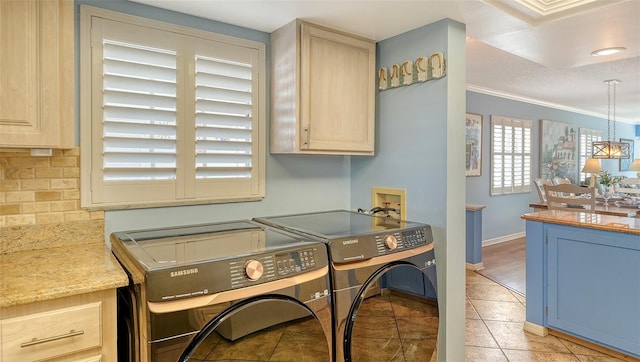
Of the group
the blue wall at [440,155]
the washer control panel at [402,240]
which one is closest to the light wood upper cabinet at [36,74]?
the washer control panel at [402,240]

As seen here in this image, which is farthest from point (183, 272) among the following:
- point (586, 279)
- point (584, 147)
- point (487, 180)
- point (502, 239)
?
point (584, 147)

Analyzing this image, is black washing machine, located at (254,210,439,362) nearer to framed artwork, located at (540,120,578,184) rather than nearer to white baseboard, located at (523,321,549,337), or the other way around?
white baseboard, located at (523,321,549,337)

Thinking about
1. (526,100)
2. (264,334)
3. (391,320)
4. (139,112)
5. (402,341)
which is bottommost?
(402,341)

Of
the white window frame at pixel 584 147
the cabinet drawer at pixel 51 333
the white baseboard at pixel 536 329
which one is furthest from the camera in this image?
the white window frame at pixel 584 147

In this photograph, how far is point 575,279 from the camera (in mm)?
2730

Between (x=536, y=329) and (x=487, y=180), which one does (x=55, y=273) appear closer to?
(x=536, y=329)

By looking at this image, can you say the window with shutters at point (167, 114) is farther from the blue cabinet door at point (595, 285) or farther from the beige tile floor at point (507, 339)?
the blue cabinet door at point (595, 285)

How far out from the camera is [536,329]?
2963mm

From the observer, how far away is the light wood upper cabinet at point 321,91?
2.13 metres

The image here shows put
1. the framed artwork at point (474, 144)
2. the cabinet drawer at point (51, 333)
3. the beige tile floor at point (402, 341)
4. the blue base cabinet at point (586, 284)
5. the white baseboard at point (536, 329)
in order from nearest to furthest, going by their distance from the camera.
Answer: the cabinet drawer at point (51, 333)
the beige tile floor at point (402, 341)
the blue base cabinet at point (586, 284)
the white baseboard at point (536, 329)
the framed artwork at point (474, 144)

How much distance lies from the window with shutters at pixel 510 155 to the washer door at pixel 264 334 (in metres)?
5.13

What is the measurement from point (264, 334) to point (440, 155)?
4.46 ft

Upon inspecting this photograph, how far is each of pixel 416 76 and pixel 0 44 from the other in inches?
76.4

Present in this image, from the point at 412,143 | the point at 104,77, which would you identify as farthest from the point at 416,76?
the point at 104,77
